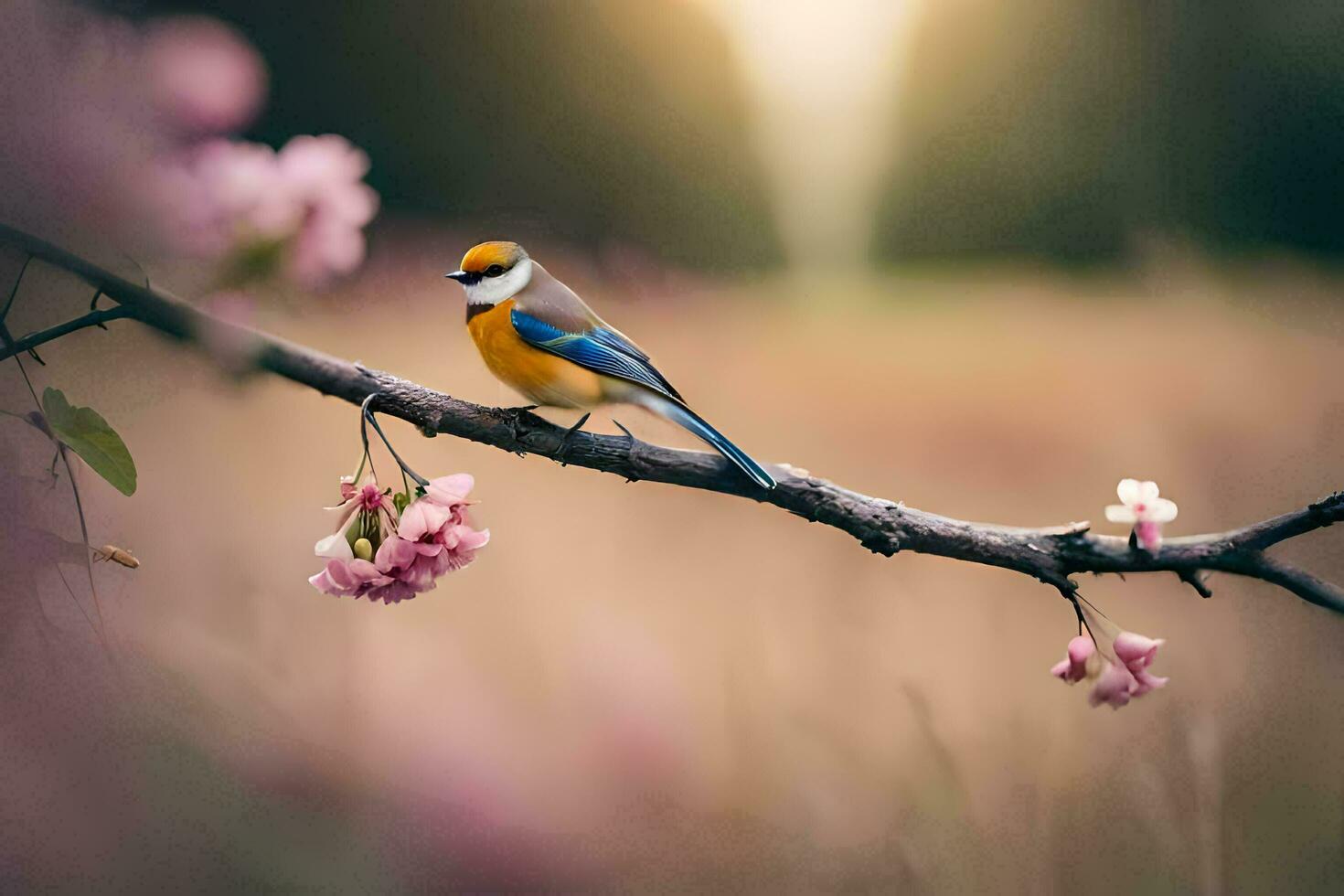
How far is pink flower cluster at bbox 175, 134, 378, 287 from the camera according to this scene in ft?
3.29

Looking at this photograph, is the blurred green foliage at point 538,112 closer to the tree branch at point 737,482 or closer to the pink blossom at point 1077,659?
the tree branch at point 737,482

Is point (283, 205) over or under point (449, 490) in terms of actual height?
over

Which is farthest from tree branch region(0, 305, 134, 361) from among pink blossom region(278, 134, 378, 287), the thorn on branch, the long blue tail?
the thorn on branch

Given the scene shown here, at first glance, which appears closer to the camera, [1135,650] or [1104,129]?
[1135,650]

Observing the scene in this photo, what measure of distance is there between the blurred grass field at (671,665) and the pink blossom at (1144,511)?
15 cm

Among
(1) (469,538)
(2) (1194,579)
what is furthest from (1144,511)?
(1) (469,538)

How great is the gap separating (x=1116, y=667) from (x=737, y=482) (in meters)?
0.45

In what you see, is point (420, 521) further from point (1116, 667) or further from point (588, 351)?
point (1116, 667)

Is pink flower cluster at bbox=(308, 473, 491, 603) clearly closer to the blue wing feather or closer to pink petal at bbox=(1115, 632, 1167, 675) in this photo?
the blue wing feather

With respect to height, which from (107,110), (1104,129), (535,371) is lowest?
(535,371)

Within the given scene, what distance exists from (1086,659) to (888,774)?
0.85 ft

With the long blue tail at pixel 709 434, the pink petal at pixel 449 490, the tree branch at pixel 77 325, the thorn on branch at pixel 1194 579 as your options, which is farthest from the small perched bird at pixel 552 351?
the thorn on branch at pixel 1194 579

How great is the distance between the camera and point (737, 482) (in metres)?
0.95

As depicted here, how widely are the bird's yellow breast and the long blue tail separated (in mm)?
59
